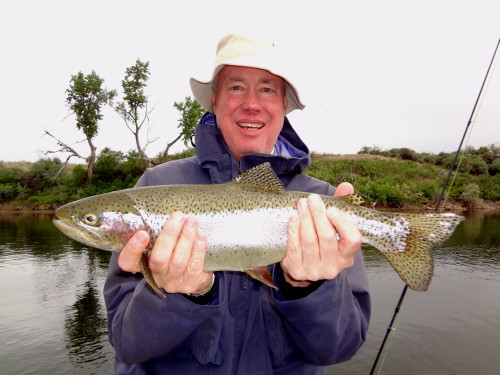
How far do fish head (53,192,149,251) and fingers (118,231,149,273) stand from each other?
30 centimetres

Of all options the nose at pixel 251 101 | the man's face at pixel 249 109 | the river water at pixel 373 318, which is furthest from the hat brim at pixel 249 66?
the river water at pixel 373 318

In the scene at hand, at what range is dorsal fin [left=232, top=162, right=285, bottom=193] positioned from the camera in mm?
2846

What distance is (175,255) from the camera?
7.71 feet

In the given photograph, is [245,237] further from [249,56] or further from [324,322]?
[249,56]

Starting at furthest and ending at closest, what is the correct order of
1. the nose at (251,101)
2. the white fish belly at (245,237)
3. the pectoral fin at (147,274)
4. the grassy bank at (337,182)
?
the grassy bank at (337,182)
the nose at (251,101)
the white fish belly at (245,237)
the pectoral fin at (147,274)

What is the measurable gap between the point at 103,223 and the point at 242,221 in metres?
1.06

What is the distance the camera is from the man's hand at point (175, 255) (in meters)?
2.35

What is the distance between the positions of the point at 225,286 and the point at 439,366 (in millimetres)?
9669

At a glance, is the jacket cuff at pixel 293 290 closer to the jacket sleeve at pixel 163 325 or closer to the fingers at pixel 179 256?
the jacket sleeve at pixel 163 325

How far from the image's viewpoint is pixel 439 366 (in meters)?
9.64

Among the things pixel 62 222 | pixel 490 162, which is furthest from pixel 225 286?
pixel 490 162

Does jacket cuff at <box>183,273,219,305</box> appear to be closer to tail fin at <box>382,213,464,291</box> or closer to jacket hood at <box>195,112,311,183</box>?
jacket hood at <box>195,112,311,183</box>

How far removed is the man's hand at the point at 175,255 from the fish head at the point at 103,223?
332mm

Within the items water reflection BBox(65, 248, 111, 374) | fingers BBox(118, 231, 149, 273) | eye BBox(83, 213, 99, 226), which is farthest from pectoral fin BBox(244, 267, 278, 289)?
water reflection BBox(65, 248, 111, 374)
